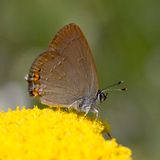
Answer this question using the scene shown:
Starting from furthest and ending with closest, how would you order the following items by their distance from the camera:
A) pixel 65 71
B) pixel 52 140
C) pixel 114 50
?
pixel 114 50 → pixel 65 71 → pixel 52 140

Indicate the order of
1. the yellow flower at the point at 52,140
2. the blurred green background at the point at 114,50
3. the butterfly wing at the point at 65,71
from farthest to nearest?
the blurred green background at the point at 114,50 < the butterfly wing at the point at 65,71 < the yellow flower at the point at 52,140

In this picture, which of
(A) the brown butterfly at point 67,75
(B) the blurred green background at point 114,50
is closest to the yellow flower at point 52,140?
(A) the brown butterfly at point 67,75

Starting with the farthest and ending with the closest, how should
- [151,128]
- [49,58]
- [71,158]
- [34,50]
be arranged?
[34,50], [151,128], [49,58], [71,158]

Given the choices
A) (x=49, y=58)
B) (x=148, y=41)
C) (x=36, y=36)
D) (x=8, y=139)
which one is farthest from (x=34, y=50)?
(x=8, y=139)

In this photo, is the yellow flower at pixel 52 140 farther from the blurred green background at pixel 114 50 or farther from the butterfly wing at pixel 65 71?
the blurred green background at pixel 114 50

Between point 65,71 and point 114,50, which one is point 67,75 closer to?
point 65,71

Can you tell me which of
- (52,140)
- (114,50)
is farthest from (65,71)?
(114,50)

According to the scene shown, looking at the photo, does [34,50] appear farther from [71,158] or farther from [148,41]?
[71,158]
